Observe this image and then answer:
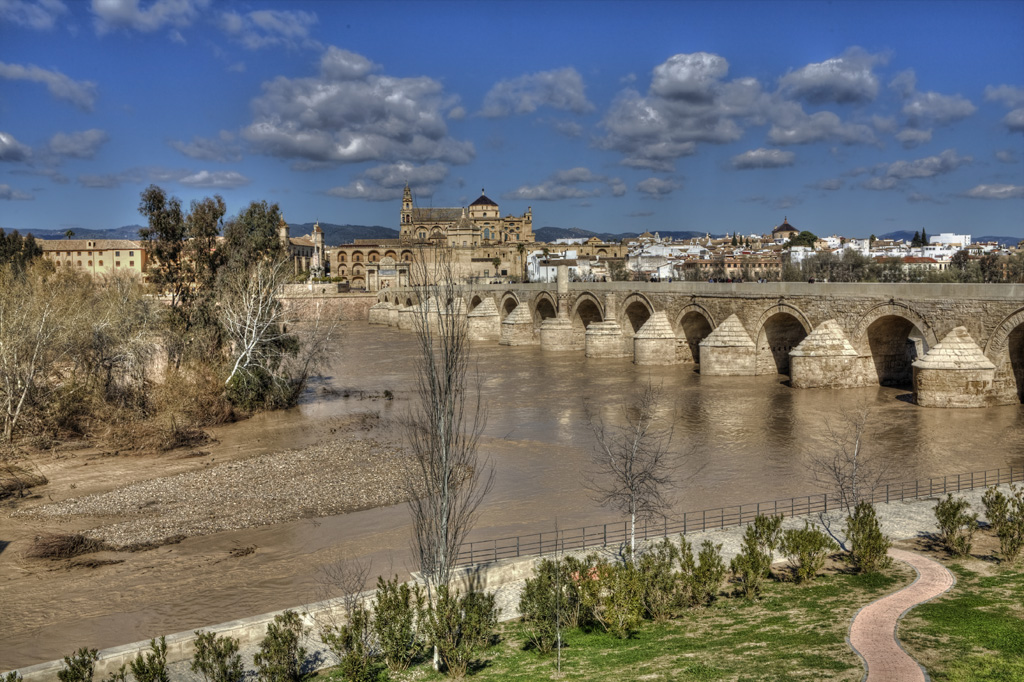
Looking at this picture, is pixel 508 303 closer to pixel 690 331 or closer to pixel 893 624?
pixel 690 331

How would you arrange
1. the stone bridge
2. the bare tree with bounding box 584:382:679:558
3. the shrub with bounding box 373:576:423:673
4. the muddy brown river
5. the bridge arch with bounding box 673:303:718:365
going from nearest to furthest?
the shrub with bounding box 373:576:423:673 < the muddy brown river < the bare tree with bounding box 584:382:679:558 < the stone bridge < the bridge arch with bounding box 673:303:718:365

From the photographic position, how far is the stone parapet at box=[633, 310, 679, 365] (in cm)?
3381

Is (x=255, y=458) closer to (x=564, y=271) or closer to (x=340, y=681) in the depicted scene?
(x=340, y=681)

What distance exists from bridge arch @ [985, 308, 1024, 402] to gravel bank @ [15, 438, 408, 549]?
1591 centimetres

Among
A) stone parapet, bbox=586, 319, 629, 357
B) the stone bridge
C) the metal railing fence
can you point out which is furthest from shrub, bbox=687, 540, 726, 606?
stone parapet, bbox=586, 319, 629, 357

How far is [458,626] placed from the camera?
8250 mm

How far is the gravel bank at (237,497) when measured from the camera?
13.6 meters

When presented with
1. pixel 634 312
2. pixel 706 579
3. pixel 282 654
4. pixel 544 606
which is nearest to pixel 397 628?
pixel 282 654

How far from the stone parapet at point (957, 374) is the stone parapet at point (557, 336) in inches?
886

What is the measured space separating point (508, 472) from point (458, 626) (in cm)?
867

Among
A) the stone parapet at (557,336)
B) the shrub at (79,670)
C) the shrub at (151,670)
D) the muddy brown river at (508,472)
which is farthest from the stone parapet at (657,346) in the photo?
the shrub at (79,670)

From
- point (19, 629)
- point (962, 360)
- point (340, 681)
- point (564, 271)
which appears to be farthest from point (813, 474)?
point (564, 271)

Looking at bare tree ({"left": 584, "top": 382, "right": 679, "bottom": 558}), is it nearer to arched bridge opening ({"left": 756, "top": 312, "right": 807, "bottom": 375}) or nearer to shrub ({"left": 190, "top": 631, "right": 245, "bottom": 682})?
shrub ({"left": 190, "top": 631, "right": 245, "bottom": 682})

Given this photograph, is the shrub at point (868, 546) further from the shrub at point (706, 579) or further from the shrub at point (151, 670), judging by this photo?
the shrub at point (151, 670)
